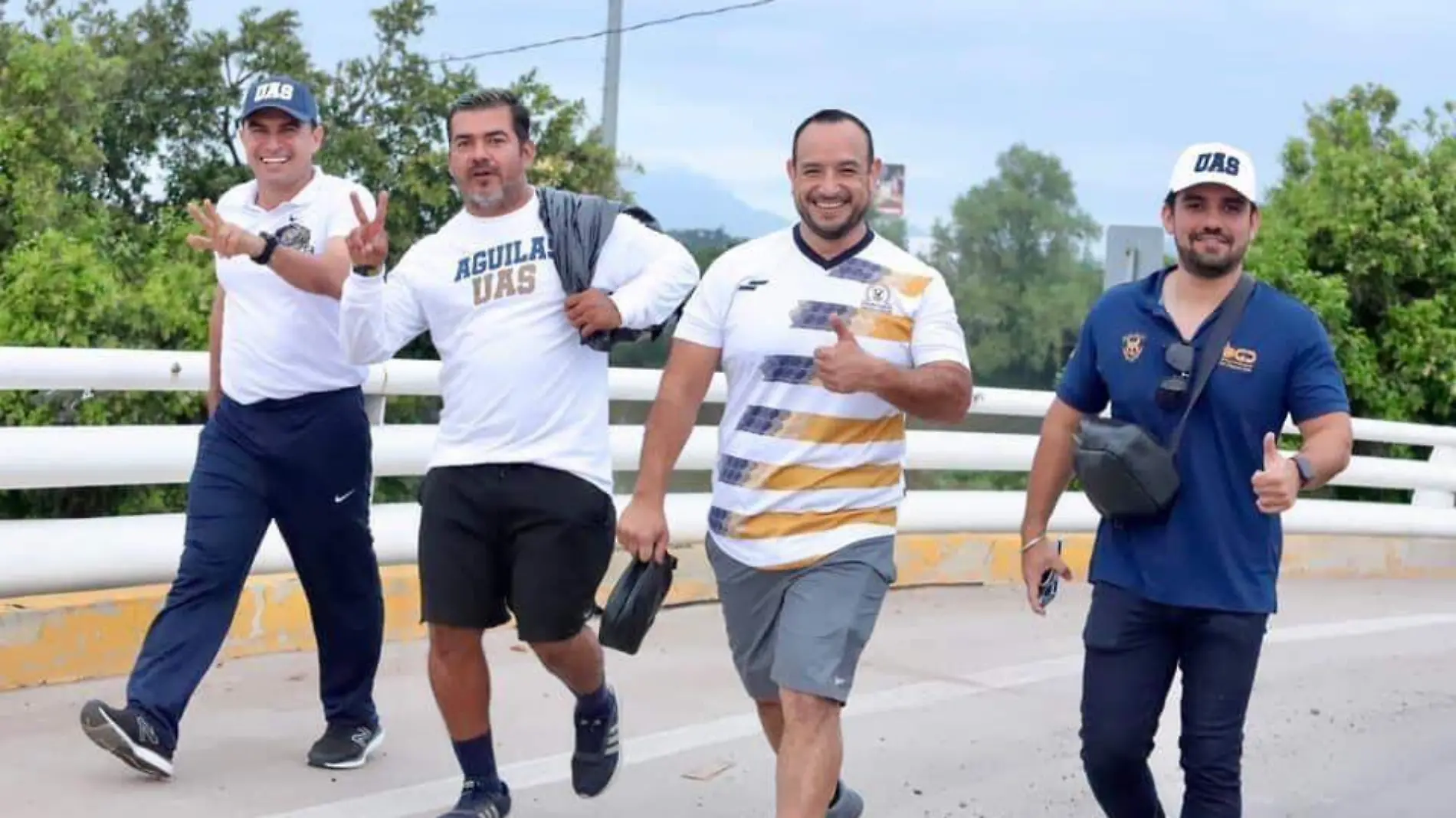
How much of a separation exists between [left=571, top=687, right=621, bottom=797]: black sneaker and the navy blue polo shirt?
5.25ft

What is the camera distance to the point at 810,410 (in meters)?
4.77

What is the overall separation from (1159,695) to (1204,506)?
18.8 inches

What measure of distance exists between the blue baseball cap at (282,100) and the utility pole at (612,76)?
54.0 ft

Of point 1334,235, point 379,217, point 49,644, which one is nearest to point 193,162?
point 1334,235

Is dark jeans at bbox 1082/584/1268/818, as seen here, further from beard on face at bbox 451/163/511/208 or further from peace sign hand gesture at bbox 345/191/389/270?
peace sign hand gesture at bbox 345/191/389/270

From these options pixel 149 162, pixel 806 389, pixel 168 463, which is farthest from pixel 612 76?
pixel 806 389

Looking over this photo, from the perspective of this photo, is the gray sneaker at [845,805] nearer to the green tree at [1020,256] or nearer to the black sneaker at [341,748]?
the black sneaker at [341,748]

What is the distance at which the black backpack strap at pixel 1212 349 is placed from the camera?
14.7 feet

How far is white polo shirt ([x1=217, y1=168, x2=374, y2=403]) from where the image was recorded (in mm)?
5605

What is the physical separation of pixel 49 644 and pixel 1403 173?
12.9 meters

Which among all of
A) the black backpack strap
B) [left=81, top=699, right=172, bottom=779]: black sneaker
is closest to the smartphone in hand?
the black backpack strap

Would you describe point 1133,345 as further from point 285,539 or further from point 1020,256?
point 1020,256

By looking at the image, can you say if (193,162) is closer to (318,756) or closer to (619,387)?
(619,387)

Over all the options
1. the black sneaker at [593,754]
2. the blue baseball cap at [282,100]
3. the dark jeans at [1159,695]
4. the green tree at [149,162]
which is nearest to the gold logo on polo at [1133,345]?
the dark jeans at [1159,695]
